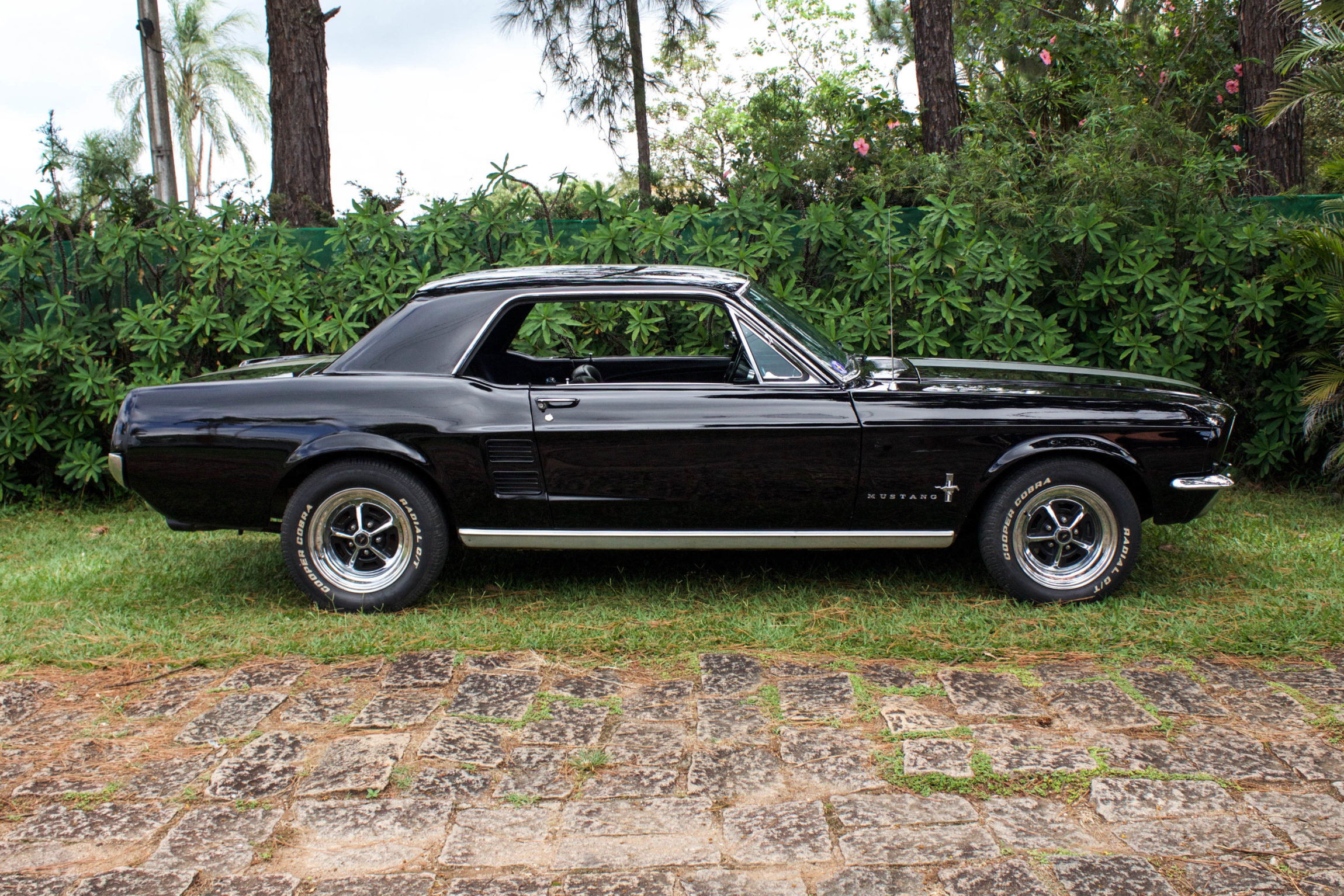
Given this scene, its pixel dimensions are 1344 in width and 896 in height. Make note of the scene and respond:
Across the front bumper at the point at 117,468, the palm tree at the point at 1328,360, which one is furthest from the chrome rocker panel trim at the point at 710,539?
the palm tree at the point at 1328,360

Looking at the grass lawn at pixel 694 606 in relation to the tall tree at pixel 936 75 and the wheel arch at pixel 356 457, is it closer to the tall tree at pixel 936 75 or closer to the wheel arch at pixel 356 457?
the wheel arch at pixel 356 457

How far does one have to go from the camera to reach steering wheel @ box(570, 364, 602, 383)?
500 centimetres

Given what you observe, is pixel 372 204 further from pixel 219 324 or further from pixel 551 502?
pixel 551 502

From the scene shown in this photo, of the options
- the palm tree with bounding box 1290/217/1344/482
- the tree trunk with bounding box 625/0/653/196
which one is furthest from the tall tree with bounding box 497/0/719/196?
the palm tree with bounding box 1290/217/1344/482

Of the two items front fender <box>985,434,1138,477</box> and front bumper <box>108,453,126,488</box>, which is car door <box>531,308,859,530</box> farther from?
front bumper <box>108,453,126,488</box>

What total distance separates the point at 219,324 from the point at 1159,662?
610cm

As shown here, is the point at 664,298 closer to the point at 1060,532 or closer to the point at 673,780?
the point at 1060,532

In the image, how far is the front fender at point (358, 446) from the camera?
4.58 m

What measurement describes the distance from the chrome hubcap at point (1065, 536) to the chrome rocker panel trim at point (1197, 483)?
32 centimetres

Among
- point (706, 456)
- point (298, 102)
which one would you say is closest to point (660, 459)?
point (706, 456)

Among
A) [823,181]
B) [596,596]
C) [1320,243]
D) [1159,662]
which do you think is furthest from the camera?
[823,181]

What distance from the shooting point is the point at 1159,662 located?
13.2 ft

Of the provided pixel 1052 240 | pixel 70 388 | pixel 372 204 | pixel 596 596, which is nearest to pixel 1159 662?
pixel 596 596

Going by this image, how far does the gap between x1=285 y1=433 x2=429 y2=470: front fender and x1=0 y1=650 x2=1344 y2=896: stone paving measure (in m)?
0.92
